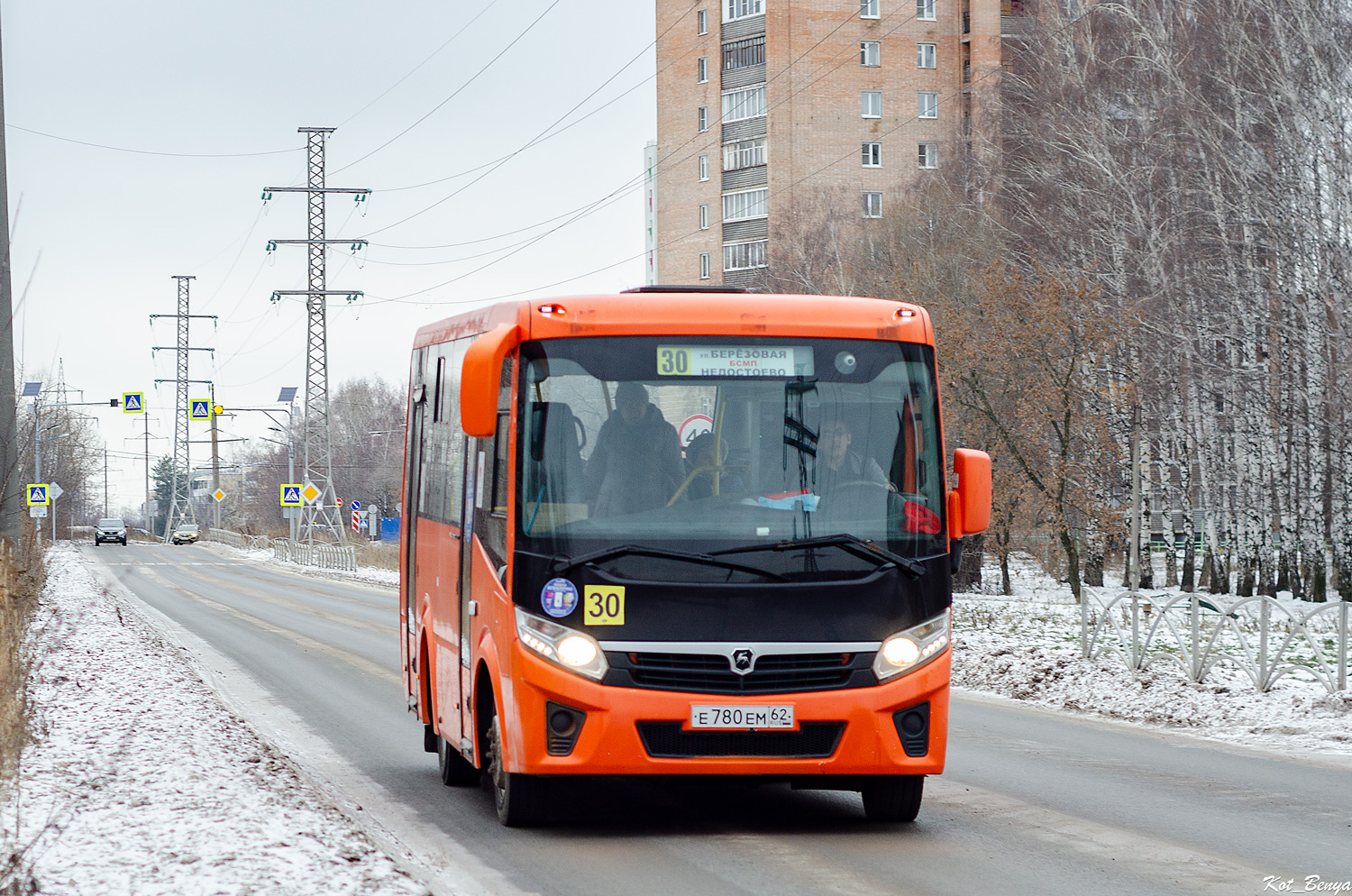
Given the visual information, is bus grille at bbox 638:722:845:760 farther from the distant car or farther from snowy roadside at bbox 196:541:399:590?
the distant car

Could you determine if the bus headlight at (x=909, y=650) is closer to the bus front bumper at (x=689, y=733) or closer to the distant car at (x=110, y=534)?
the bus front bumper at (x=689, y=733)

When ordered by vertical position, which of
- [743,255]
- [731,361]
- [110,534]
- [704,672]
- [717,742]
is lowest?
[110,534]

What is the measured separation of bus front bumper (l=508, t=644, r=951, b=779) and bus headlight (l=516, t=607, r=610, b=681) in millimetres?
43

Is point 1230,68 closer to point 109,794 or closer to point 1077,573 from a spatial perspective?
point 1077,573

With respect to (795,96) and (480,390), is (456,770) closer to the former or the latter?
(480,390)

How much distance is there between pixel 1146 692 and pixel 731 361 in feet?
28.9

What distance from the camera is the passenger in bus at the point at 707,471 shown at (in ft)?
27.7

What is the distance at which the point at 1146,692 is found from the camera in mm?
16078

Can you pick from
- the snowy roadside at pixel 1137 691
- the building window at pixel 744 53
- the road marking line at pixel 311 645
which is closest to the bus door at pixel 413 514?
the road marking line at pixel 311 645

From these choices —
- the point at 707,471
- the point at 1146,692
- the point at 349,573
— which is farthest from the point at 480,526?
the point at 349,573

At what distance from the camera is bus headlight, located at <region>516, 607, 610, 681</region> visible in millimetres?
8195

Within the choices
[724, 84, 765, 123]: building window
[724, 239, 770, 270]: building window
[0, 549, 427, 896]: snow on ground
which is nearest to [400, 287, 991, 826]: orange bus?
[0, 549, 427, 896]: snow on ground

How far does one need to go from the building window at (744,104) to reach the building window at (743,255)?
20.1ft

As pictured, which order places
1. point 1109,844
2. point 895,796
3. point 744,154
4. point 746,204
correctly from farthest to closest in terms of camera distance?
point 744,154 → point 746,204 → point 895,796 → point 1109,844
